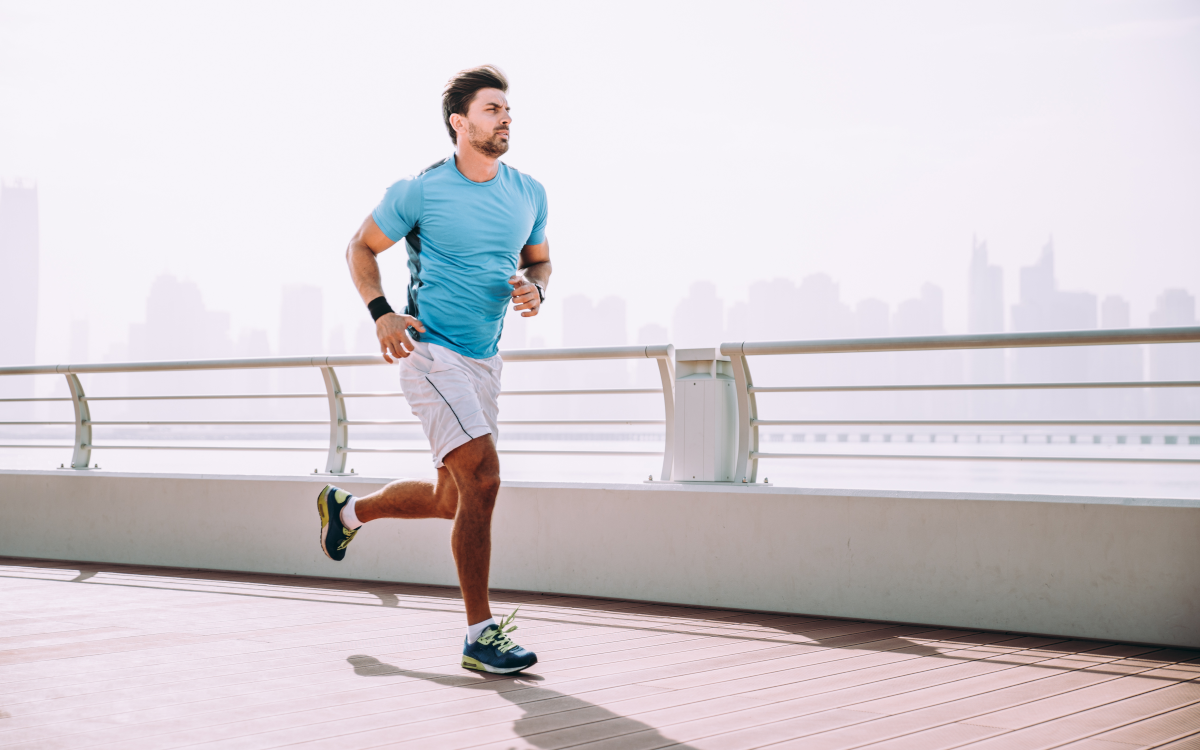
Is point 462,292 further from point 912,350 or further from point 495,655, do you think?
point 912,350

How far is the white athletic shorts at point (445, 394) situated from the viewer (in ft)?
11.2

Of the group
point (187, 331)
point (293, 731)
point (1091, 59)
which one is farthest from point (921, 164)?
point (293, 731)

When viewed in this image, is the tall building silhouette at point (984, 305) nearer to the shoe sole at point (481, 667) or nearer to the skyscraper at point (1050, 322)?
the skyscraper at point (1050, 322)

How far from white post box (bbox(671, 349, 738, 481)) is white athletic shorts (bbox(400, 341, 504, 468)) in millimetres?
1438

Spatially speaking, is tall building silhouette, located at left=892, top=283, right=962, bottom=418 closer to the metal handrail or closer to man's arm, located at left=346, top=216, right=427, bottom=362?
the metal handrail

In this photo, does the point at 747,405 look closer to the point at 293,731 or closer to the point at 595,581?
the point at 595,581

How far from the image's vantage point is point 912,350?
414cm

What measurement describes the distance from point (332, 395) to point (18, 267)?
126291mm

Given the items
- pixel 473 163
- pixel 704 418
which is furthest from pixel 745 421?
pixel 473 163

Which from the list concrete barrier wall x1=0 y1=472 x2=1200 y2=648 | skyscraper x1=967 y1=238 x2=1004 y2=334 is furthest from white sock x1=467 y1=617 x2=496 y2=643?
skyscraper x1=967 y1=238 x2=1004 y2=334

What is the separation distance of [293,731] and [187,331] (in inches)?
3726

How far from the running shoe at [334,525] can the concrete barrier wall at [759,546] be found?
3.57ft

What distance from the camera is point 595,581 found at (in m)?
4.94

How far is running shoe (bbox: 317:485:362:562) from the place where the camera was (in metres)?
4.15
